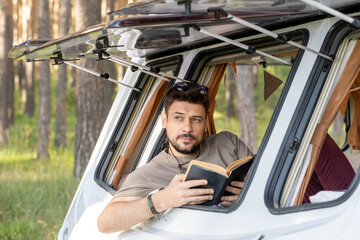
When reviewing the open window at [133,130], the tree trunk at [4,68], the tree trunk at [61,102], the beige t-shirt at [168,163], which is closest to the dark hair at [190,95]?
the beige t-shirt at [168,163]

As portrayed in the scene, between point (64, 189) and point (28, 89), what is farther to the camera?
point (28, 89)

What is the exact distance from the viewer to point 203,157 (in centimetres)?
403

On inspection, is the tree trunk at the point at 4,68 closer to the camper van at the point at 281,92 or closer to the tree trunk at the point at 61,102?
the tree trunk at the point at 61,102

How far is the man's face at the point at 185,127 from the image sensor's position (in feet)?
13.0

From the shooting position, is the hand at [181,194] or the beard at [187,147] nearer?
the hand at [181,194]

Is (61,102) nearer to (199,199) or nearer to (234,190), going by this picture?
(234,190)

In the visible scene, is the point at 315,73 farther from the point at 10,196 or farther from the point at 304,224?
the point at 10,196

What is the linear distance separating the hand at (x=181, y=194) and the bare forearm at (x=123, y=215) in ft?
0.34

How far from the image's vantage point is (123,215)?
11.7ft

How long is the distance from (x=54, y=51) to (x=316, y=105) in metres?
1.93

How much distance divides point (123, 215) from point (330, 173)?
1.14 meters

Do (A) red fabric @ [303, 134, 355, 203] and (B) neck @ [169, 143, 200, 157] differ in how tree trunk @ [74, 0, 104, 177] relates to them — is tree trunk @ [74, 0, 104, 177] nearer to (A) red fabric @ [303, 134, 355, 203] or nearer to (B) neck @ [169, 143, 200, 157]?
(B) neck @ [169, 143, 200, 157]

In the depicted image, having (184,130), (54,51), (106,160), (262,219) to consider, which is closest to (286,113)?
(262,219)

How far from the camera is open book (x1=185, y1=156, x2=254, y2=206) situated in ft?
10.9
